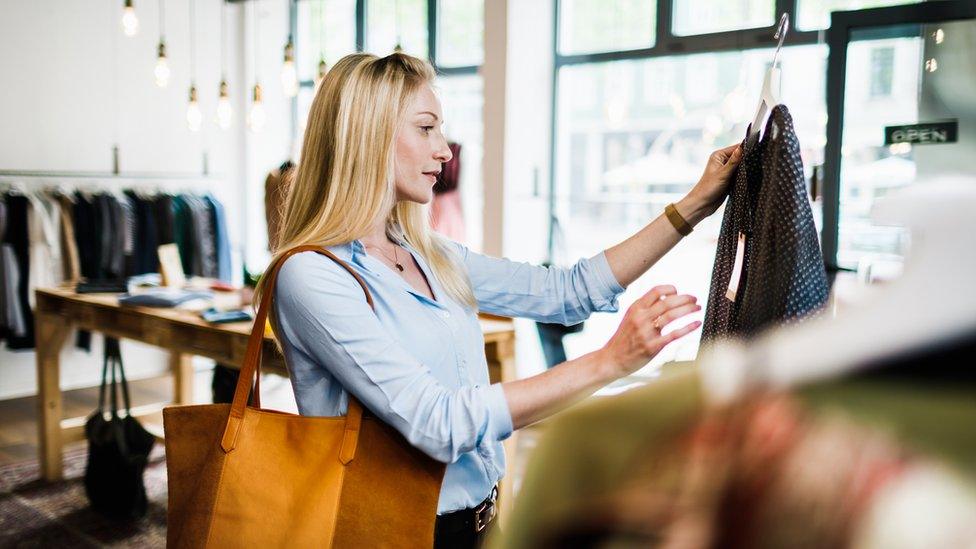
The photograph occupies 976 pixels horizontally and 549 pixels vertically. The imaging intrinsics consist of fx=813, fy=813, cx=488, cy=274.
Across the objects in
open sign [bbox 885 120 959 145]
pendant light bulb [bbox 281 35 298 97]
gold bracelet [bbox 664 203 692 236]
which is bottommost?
gold bracelet [bbox 664 203 692 236]

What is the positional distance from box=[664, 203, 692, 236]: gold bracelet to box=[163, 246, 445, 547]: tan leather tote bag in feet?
1.84

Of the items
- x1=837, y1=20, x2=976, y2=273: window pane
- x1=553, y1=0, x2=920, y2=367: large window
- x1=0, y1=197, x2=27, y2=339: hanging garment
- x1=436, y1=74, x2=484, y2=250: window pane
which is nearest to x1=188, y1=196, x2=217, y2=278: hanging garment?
x1=0, y1=197, x2=27, y2=339: hanging garment

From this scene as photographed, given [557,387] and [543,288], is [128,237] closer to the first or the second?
[543,288]

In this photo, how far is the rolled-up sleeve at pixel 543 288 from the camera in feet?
5.17

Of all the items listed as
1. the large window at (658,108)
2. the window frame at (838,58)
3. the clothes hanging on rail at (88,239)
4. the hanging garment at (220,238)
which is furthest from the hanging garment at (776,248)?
A: the hanging garment at (220,238)

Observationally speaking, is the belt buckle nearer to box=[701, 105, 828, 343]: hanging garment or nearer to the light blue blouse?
the light blue blouse

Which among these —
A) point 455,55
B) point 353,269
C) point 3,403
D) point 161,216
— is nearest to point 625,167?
point 455,55

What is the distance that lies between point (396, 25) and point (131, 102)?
2208 mm

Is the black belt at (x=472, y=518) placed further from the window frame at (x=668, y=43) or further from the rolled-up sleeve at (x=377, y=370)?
the window frame at (x=668, y=43)

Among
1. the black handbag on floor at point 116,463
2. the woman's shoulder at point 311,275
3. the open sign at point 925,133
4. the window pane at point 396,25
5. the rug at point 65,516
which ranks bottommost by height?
the rug at point 65,516

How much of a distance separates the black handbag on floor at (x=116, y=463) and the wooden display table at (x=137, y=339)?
198 millimetres

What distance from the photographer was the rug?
3.35 meters

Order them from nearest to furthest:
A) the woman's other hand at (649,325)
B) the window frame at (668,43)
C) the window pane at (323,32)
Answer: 1. the woman's other hand at (649,325)
2. the window frame at (668,43)
3. the window pane at (323,32)

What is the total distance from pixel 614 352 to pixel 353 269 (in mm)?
466
